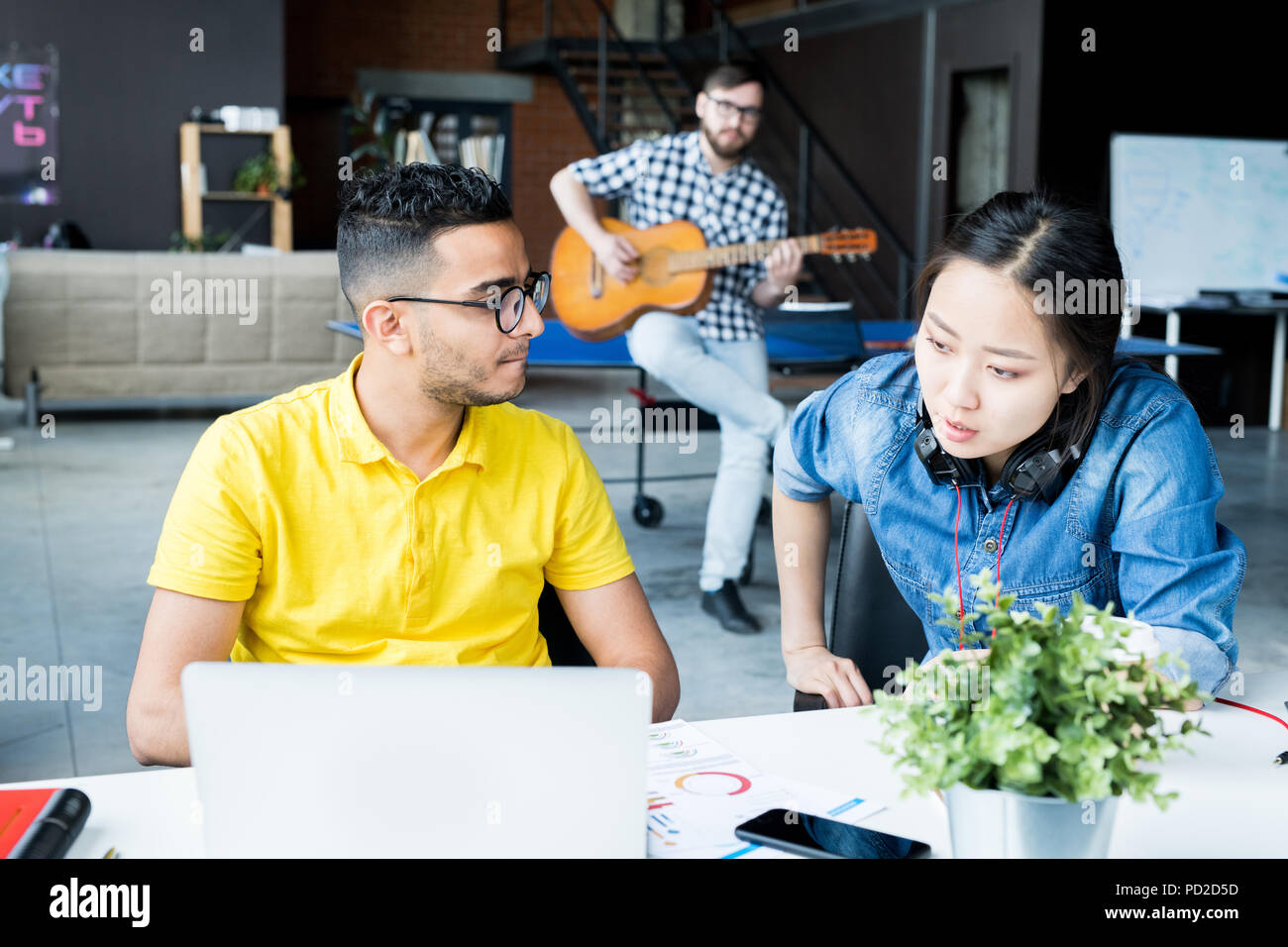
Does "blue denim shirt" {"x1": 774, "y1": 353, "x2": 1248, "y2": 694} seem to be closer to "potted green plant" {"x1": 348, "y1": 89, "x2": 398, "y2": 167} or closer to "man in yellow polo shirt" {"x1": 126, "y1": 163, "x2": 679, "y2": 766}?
"man in yellow polo shirt" {"x1": 126, "y1": 163, "x2": 679, "y2": 766}

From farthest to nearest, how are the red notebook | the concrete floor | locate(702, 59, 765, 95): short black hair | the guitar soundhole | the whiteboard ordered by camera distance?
1. the whiteboard
2. the guitar soundhole
3. locate(702, 59, 765, 95): short black hair
4. the concrete floor
5. the red notebook

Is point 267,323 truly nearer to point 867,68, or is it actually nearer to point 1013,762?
point 867,68

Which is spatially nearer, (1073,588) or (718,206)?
(1073,588)

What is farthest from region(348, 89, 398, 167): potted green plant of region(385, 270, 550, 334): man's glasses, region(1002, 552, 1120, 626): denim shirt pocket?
region(1002, 552, 1120, 626): denim shirt pocket

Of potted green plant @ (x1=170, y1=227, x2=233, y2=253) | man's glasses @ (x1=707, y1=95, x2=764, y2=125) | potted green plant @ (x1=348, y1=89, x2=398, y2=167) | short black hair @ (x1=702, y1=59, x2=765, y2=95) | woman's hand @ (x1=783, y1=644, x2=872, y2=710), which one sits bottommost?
woman's hand @ (x1=783, y1=644, x2=872, y2=710)

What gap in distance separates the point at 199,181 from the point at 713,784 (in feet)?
34.2

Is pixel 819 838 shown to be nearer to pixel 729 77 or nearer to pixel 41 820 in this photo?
pixel 41 820

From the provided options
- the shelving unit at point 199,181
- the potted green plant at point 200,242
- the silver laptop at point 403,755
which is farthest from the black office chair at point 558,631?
the shelving unit at point 199,181

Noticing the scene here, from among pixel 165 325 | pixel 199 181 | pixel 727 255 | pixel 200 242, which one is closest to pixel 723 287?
pixel 727 255

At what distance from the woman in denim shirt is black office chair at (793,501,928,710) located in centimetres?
8

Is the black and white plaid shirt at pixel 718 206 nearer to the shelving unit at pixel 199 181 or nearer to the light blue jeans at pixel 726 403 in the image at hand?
the light blue jeans at pixel 726 403

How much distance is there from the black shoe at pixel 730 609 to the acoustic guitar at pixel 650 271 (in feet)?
2.83

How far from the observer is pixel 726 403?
3982 millimetres

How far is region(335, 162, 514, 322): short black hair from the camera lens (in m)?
1.60
